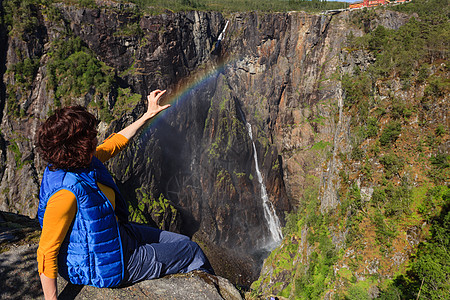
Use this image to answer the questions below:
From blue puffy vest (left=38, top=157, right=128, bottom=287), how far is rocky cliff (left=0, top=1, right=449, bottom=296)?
46.4 feet

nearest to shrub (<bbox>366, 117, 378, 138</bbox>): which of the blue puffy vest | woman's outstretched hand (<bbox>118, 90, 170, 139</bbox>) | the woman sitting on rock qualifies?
woman's outstretched hand (<bbox>118, 90, 170, 139</bbox>)

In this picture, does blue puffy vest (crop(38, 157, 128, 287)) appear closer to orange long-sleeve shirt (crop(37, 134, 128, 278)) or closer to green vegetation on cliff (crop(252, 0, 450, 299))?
orange long-sleeve shirt (crop(37, 134, 128, 278))

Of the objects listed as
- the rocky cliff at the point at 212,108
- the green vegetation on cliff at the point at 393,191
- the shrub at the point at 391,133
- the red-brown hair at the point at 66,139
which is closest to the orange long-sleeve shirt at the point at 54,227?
the red-brown hair at the point at 66,139

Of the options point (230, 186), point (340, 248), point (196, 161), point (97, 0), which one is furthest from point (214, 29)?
point (340, 248)

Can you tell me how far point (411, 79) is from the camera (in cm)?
1245

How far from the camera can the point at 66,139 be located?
2.08m

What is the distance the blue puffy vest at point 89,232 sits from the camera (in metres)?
2.12

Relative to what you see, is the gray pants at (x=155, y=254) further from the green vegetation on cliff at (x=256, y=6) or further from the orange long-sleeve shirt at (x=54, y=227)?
the green vegetation on cliff at (x=256, y=6)

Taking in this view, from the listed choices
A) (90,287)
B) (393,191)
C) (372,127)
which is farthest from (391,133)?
(90,287)

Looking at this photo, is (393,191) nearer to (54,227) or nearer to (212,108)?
(54,227)

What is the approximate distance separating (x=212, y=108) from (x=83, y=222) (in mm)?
45019

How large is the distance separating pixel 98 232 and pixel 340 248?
13025 millimetres

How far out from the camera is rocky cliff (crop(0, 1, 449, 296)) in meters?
29.5

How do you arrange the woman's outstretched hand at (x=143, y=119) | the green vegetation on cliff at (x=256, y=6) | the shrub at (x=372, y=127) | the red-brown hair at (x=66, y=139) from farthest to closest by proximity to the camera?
the green vegetation on cliff at (x=256, y=6) → the shrub at (x=372, y=127) → the woman's outstretched hand at (x=143, y=119) → the red-brown hair at (x=66, y=139)
